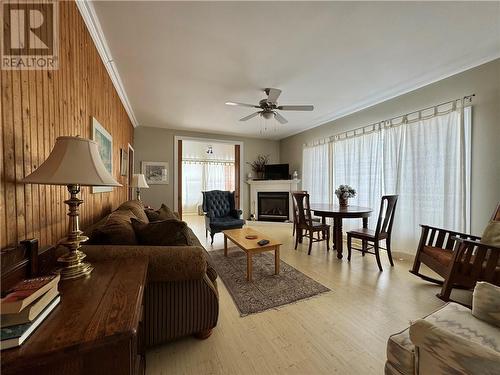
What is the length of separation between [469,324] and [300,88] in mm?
2979

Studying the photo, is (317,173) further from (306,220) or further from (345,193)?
(306,220)

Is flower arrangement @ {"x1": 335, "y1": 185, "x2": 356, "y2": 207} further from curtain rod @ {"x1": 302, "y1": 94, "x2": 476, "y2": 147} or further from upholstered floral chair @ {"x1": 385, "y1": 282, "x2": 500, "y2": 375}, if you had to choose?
upholstered floral chair @ {"x1": 385, "y1": 282, "x2": 500, "y2": 375}

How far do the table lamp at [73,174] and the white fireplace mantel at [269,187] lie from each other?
4.87 meters

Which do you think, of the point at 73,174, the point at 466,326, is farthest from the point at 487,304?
the point at 73,174

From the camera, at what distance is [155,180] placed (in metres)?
5.10

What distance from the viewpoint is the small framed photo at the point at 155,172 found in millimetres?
5004

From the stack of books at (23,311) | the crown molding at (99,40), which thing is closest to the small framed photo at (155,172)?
the crown molding at (99,40)

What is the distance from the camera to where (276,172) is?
5.93m

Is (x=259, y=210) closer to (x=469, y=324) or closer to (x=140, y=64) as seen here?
(x=140, y=64)

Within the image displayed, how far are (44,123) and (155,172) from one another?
4.00m

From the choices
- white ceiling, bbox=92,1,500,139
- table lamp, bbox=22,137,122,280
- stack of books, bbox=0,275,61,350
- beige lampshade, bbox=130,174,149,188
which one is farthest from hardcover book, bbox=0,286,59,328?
beige lampshade, bbox=130,174,149,188

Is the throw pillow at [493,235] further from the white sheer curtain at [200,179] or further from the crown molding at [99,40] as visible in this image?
the white sheer curtain at [200,179]

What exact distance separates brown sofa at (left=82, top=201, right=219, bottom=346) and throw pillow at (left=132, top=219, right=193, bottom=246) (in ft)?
0.26

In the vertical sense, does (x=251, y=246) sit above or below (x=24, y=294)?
below
